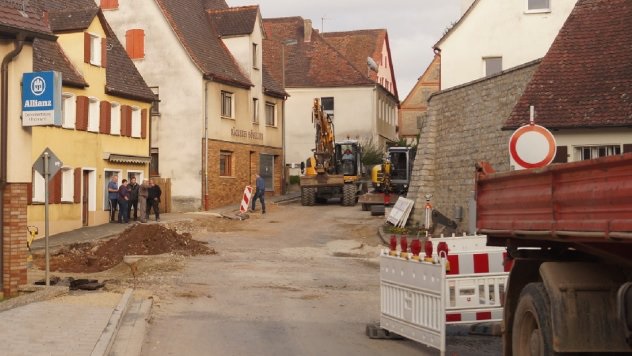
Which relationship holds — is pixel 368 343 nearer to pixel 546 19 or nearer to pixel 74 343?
pixel 74 343

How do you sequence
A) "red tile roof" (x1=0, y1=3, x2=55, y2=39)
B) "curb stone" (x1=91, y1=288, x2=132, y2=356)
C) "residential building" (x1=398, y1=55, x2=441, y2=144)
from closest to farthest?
1. "curb stone" (x1=91, y1=288, x2=132, y2=356)
2. "red tile roof" (x1=0, y1=3, x2=55, y2=39)
3. "residential building" (x1=398, y1=55, x2=441, y2=144)

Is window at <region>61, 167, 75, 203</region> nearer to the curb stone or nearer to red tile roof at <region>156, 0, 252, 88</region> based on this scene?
red tile roof at <region>156, 0, 252, 88</region>

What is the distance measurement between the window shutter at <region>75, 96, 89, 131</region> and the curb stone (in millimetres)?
19070

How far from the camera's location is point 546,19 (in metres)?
33.4

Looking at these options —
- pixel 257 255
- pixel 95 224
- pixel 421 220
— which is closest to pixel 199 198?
pixel 95 224

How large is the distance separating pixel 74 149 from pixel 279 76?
27.5m

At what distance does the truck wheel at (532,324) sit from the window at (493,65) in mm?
27166

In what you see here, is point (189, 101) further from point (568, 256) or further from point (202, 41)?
point (568, 256)

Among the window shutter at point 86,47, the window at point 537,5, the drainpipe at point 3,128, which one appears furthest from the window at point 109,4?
the drainpipe at point 3,128

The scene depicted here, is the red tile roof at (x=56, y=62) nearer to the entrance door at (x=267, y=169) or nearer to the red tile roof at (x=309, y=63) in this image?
the entrance door at (x=267, y=169)

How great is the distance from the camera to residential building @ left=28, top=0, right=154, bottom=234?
32.2m

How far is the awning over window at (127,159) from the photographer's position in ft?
118

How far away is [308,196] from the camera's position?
1699 inches

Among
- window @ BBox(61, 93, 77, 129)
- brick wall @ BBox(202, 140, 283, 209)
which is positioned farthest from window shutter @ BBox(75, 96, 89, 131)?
brick wall @ BBox(202, 140, 283, 209)
